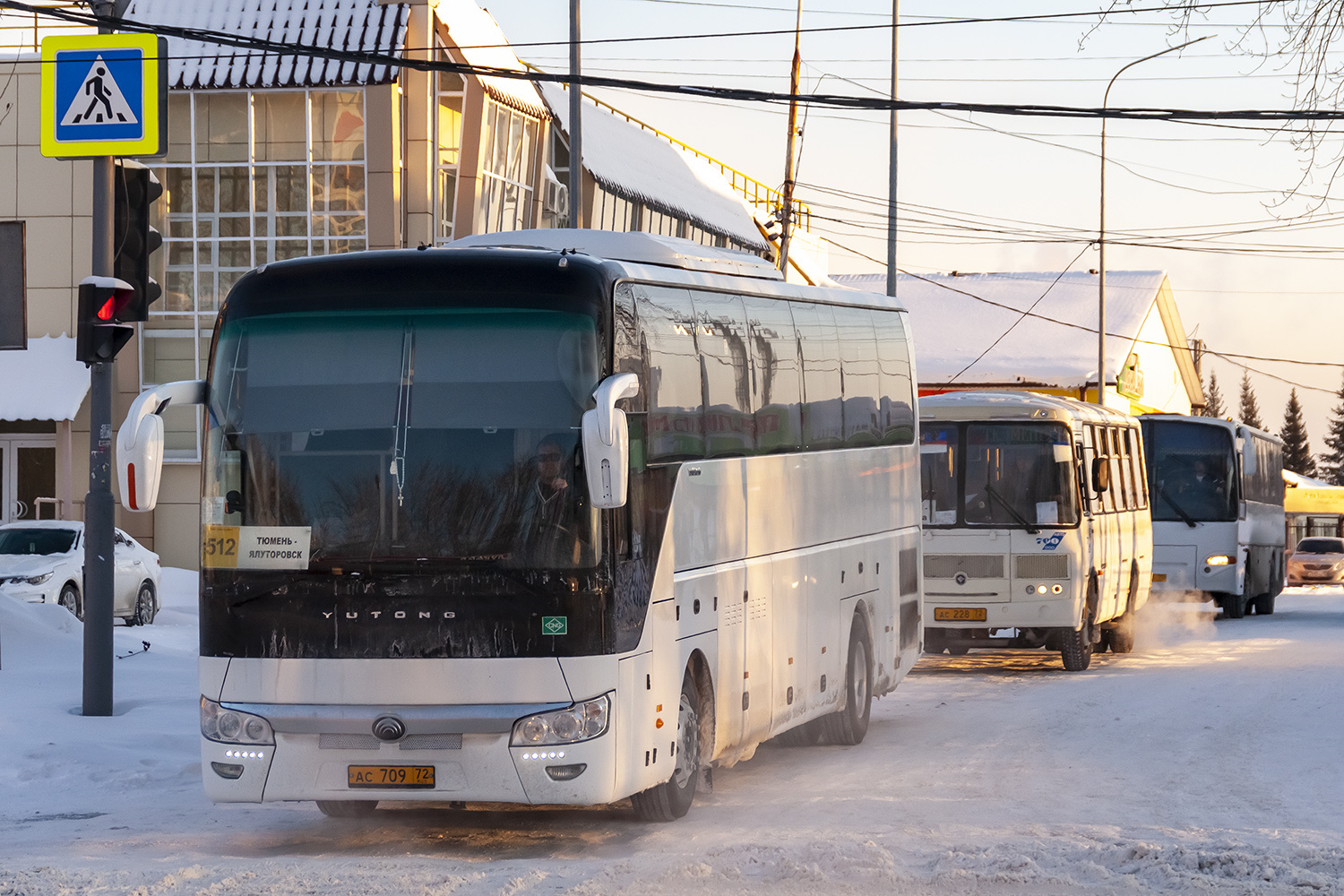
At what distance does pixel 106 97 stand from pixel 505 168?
2216 centimetres

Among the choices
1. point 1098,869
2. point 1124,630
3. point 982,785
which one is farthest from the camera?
point 1124,630

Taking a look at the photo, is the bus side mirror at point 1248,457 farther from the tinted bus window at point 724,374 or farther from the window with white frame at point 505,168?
the tinted bus window at point 724,374

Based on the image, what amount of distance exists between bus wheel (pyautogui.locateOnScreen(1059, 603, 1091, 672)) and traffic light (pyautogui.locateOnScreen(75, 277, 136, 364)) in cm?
1109

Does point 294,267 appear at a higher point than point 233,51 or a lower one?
lower

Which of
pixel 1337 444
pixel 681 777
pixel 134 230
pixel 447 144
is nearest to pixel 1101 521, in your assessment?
pixel 134 230

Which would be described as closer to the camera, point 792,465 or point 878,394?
point 792,465

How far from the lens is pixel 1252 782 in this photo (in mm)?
12055

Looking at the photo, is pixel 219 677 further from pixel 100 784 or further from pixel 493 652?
pixel 100 784

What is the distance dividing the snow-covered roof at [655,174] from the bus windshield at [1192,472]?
39.5ft

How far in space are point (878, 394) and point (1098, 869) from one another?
692 centimetres

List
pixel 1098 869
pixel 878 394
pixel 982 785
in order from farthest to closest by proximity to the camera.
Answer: pixel 878 394
pixel 982 785
pixel 1098 869

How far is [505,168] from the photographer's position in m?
36.3

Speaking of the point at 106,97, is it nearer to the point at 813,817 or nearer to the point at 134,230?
the point at 134,230

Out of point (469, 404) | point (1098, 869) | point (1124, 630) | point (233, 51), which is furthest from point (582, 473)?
point (233, 51)
